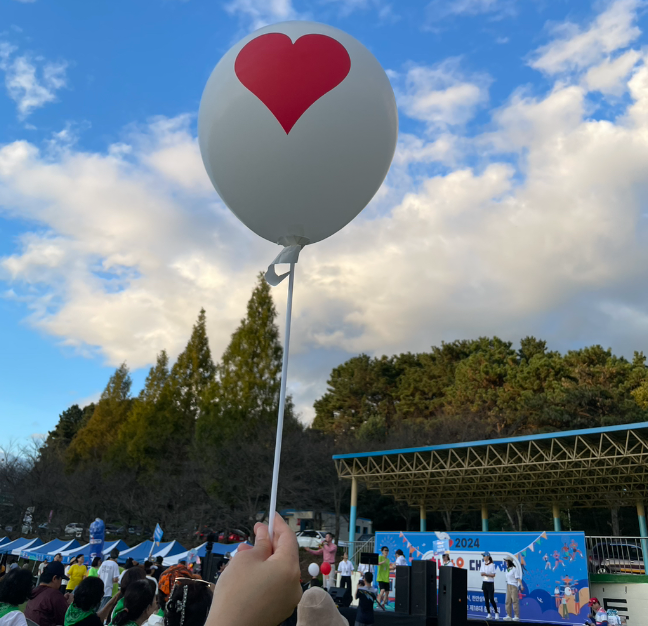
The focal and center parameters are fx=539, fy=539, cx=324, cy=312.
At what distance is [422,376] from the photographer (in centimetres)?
4347

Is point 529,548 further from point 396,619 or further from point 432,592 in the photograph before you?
point 396,619

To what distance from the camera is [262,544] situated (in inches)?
47.8

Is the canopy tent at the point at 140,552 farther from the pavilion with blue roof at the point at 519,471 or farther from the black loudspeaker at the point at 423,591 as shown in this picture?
the black loudspeaker at the point at 423,591

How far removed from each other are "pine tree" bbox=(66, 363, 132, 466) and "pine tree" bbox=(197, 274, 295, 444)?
13.9m

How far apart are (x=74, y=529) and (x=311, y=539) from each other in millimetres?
16150

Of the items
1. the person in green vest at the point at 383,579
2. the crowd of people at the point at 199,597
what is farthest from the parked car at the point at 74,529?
the crowd of people at the point at 199,597

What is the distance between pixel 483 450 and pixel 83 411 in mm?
54683

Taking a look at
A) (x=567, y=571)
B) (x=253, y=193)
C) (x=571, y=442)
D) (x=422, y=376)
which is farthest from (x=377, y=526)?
(x=253, y=193)

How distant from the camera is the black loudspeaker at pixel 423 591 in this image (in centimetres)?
734

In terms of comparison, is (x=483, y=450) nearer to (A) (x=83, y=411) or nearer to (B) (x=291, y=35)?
(B) (x=291, y=35)

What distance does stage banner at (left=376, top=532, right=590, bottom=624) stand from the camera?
12625 millimetres

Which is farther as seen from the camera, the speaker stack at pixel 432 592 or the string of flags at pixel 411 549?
the string of flags at pixel 411 549

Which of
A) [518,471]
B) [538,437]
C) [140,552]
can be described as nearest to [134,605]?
[538,437]

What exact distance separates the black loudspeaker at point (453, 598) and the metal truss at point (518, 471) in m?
11.8
